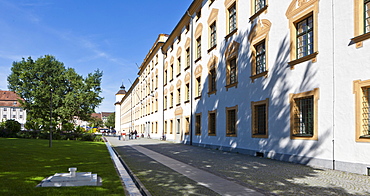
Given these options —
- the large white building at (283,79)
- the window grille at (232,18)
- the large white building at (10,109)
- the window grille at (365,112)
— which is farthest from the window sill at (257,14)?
the large white building at (10,109)

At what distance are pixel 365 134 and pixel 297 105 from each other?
134 inches

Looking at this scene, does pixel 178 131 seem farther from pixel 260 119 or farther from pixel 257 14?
pixel 257 14

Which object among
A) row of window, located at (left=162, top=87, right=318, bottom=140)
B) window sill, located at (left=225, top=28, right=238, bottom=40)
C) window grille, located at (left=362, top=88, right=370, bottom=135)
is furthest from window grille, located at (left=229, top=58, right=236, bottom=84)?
window grille, located at (left=362, top=88, right=370, bottom=135)

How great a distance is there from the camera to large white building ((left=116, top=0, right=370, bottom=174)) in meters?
10.0

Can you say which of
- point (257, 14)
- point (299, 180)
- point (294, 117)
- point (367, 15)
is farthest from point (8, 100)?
point (367, 15)

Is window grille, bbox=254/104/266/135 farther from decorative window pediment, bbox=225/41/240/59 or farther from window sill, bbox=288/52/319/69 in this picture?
decorative window pediment, bbox=225/41/240/59

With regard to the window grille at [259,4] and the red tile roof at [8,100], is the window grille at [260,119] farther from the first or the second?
the red tile roof at [8,100]

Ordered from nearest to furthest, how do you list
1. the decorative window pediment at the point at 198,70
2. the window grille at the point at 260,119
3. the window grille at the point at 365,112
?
1. the window grille at the point at 365,112
2. the window grille at the point at 260,119
3. the decorative window pediment at the point at 198,70

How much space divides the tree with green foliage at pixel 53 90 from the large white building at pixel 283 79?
20713 mm

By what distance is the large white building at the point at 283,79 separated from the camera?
10.0 m

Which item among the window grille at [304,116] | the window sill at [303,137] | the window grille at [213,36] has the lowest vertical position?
the window sill at [303,137]

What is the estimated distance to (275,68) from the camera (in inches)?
561

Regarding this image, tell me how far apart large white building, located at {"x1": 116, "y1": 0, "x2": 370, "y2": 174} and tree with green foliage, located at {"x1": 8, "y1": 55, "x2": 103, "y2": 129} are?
20.7 metres

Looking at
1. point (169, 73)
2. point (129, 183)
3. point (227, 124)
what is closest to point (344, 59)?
point (129, 183)
